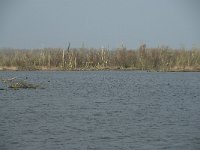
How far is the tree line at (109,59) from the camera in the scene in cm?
6500

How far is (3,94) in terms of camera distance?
1444 inches

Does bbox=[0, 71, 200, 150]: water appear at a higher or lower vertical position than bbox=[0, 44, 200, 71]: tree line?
lower

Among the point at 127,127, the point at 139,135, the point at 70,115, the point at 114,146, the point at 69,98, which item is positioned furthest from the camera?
the point at 69,98

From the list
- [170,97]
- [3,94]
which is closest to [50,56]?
[3,94]

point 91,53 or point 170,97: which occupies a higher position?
point 91,53

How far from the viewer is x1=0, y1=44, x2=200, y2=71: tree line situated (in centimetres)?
6500

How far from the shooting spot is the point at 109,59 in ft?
220

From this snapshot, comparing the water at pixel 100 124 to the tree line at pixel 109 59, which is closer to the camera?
the water at pixel 100 124

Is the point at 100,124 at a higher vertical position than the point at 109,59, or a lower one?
lower

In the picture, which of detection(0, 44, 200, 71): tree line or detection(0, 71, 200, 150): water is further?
detection(0, 44, 200, 71): tree line

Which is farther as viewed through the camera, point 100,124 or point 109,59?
point 109,59

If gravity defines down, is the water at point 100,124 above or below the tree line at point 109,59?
below

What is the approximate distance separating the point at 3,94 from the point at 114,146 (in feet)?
73.9

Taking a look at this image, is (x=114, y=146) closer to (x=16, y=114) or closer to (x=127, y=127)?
(x=127, y=127)
